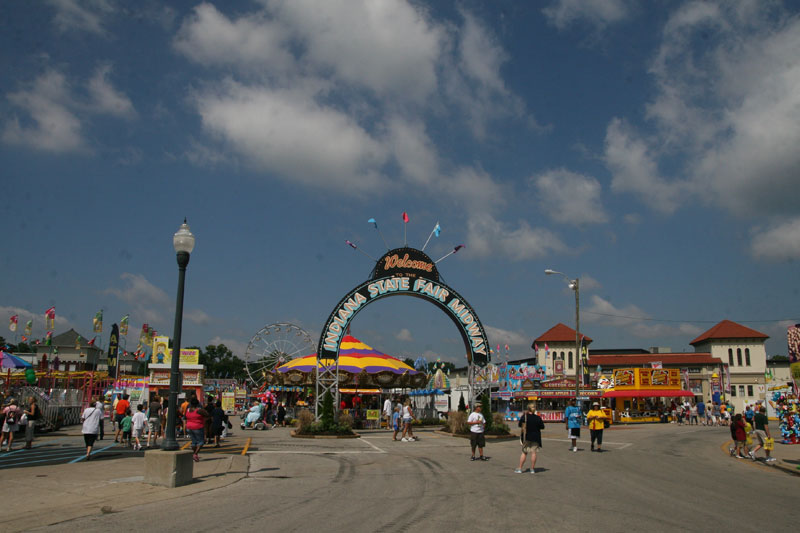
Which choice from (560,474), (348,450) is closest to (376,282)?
(348,450)

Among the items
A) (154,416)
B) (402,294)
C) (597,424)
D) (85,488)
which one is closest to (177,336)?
(85,488)

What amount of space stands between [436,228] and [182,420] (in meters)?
15.8

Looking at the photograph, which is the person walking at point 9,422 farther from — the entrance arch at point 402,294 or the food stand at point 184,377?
the food stand at point 184,377

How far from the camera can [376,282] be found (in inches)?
1095

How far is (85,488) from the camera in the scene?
10461 millimetres

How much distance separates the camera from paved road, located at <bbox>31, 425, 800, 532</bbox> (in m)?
7.95

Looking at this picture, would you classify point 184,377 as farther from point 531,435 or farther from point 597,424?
point 531,435

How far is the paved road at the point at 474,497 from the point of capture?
7.95m

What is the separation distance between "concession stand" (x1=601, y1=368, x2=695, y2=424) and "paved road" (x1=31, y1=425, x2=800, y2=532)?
2874 cm

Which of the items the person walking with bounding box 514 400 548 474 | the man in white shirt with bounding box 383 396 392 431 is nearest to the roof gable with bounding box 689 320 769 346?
the man in white shirt with bounding box 383 396 392 431

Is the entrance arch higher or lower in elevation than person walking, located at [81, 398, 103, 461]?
higher

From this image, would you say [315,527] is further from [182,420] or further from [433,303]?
[433,303]

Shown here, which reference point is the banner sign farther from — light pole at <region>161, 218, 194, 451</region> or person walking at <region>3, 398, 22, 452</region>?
light pole at <region>161, 218, 194, 451</region>

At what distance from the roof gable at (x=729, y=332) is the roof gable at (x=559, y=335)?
52.7ft
